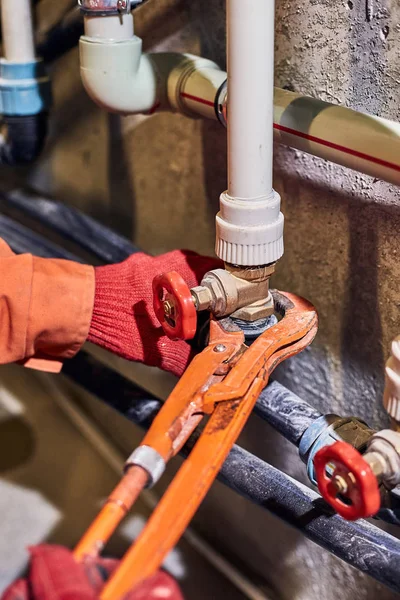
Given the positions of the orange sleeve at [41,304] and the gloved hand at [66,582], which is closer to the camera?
the gloved hand at [66,582]

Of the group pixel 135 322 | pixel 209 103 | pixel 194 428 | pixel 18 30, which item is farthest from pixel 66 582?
pixel 18 30

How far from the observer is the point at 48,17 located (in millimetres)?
936

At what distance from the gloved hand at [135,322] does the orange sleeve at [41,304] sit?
0.04ft

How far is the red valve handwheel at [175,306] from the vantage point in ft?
1.70

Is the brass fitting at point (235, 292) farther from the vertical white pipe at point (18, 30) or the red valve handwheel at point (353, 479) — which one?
the vertical white pipe at point (18, 30)

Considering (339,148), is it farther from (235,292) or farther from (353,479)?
(353,479)

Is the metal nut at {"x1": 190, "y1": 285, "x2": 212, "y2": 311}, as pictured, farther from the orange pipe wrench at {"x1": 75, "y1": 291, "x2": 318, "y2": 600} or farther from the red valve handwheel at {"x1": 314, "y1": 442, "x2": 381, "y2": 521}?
the red valve handwheel at {"x1": 314, "y1": 442, "x2": 381, "y2": 521}

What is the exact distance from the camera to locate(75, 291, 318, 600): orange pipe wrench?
1.27 feet

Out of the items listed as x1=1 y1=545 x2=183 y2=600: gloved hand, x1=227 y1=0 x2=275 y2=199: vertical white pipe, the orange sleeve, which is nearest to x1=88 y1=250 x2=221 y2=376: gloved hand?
the orange sleeve

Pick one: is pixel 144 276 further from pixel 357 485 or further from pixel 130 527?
pixel 130 527

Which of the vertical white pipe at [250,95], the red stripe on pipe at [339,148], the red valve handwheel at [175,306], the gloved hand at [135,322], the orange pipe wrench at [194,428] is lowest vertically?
the gloved hand at [135,322]

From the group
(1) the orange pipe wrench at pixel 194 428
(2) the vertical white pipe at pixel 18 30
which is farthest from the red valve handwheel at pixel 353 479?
(2) the vertical white pipe at pixel 18 30

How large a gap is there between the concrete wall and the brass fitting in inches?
5.1

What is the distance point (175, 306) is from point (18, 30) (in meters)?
0.52
